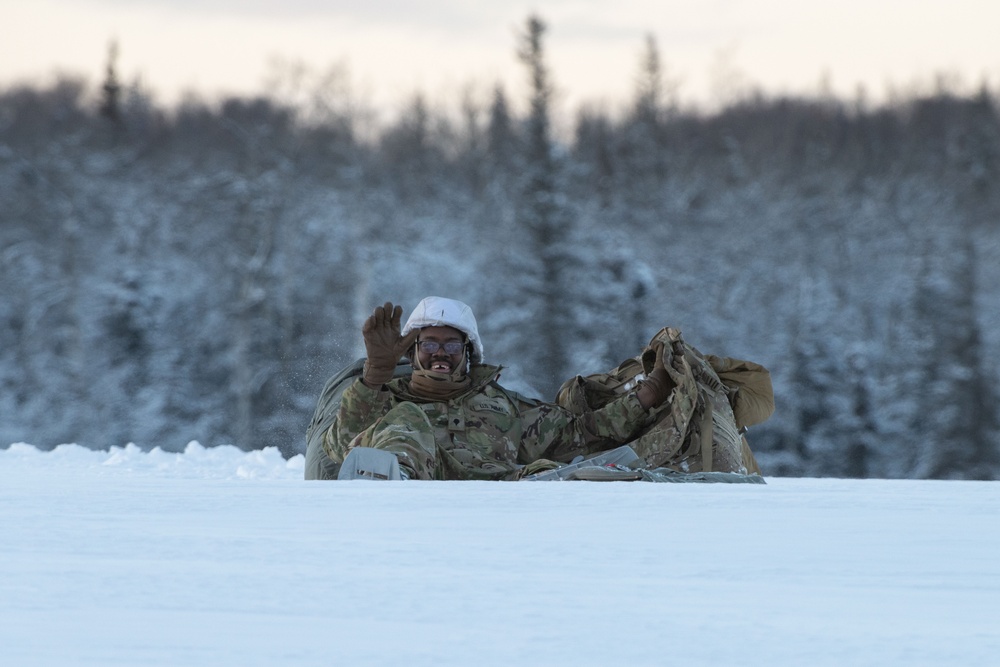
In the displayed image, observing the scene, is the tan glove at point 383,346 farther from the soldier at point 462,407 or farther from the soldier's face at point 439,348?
the soldier's face at point 439,348

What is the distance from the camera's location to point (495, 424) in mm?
4410

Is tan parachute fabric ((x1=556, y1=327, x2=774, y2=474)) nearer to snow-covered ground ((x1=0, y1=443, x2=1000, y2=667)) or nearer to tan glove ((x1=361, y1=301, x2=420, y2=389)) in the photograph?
tan glove ((x1=361, y1=301, x2=420, y2=389))

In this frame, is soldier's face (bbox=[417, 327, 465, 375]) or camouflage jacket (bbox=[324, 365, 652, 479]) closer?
camouflage jacket (bbox=[324, 365, 652, 479])

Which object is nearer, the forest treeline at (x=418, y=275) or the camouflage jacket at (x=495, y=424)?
the camouflage jacket at (x=495, y=424)

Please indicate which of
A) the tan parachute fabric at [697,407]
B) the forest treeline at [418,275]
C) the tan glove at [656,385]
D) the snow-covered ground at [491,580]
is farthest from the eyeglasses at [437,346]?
the forest treeline at [418,275]

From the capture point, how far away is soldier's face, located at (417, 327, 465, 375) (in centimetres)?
454

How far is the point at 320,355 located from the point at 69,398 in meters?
5.60

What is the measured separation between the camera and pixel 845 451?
2673 centimetres

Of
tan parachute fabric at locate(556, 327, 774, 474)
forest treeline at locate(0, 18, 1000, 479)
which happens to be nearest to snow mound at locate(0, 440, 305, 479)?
tan parachute fabric at locate(556, 327, 774, 474)

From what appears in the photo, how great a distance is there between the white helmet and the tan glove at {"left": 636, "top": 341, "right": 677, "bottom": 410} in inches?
24.8

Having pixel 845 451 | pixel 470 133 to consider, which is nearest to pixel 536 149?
pixel 845 451

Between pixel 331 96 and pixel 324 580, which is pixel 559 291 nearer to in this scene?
pixel 331 96

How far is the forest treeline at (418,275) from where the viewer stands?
25109mm

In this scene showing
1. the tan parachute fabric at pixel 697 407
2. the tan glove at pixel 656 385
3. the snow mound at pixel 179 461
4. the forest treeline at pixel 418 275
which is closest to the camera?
the tan parachute fabric at pixel 697 407
